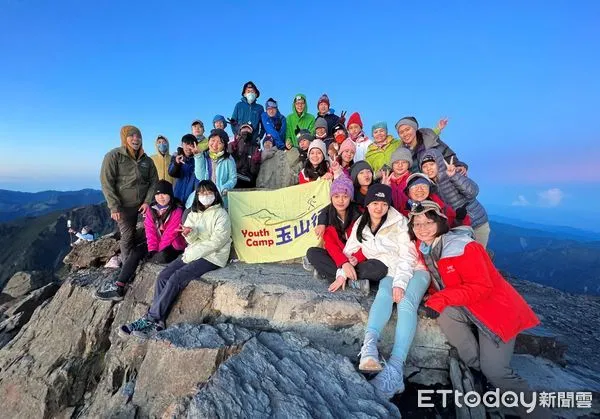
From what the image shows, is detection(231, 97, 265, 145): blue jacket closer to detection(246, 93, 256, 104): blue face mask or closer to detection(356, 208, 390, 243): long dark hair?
detection(246, 93, 256, 104): blue face mask

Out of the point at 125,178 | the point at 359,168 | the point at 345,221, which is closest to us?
the point at 345,221

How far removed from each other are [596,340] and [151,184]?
1093 centimetres

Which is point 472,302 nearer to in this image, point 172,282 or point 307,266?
point 307,266

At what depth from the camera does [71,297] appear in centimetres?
746

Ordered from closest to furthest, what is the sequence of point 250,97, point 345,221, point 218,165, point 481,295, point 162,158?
point 481,295
point 345,221
point 218,165
point 162,158
point 250,97

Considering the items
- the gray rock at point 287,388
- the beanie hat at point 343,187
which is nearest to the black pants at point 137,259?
the gray rock at point 287,388

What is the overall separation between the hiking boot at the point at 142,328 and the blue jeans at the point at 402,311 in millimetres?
3454

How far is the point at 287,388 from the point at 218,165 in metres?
5.55

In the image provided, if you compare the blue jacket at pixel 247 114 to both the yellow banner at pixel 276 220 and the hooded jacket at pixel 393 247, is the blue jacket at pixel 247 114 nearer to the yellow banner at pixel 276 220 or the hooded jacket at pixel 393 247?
the yellow banner at pixel 276 220

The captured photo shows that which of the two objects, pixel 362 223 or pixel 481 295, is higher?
pixel 362 223

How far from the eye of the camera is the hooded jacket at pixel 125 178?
7.01 metres

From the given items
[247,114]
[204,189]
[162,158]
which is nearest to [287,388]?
[204,189]

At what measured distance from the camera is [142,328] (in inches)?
203

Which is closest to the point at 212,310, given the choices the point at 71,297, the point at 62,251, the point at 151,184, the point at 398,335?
the point at 398,335
